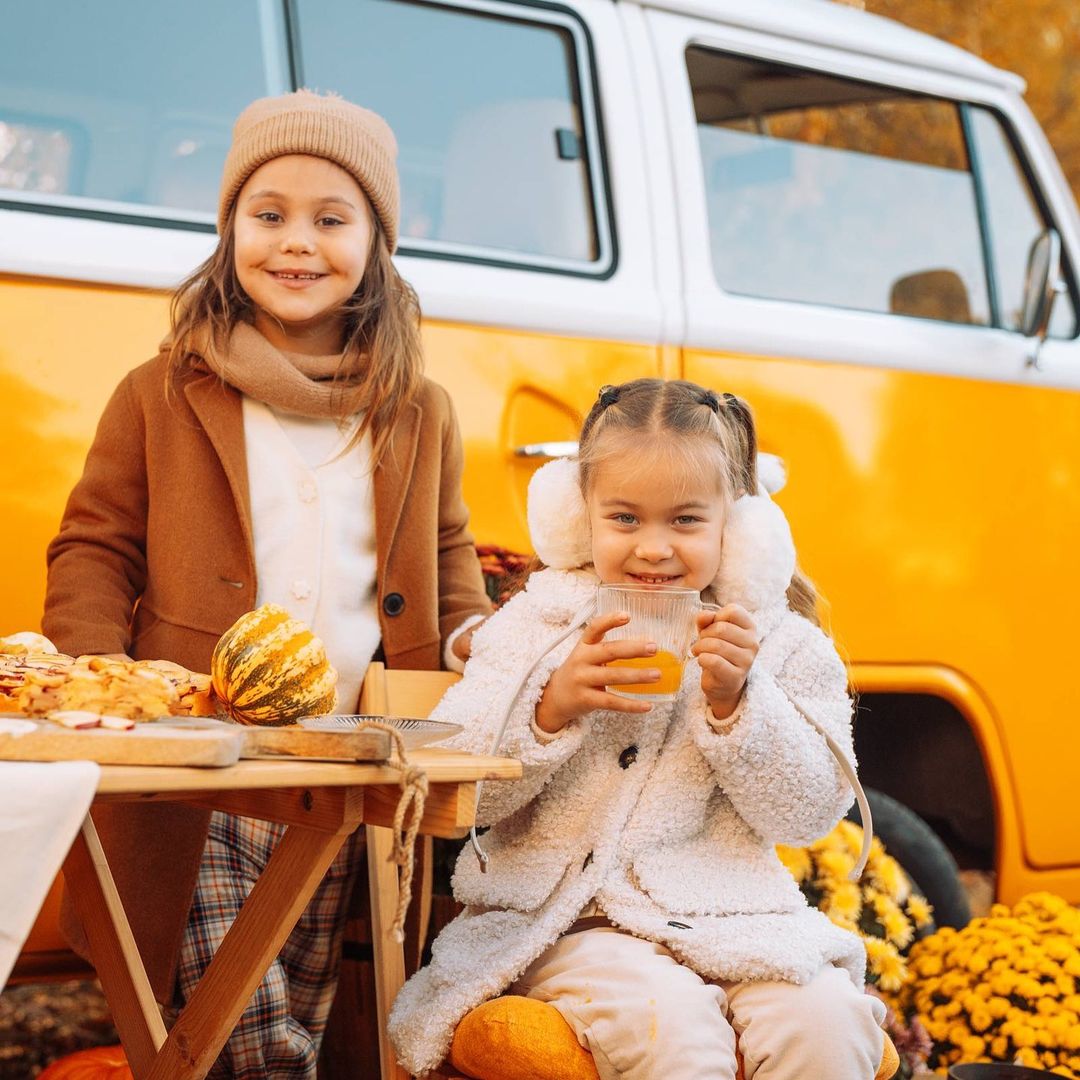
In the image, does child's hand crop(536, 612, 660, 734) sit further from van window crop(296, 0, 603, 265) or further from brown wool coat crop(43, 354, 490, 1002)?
van window crop(296, 0, 603, 265)

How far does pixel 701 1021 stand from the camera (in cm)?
201

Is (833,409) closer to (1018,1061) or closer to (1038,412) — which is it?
(1038,412)

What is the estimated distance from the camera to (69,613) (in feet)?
8.00

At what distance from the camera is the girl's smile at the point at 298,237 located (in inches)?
104

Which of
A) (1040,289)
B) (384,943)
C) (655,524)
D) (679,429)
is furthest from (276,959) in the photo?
(1040,289)

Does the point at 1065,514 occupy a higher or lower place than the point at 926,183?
lower

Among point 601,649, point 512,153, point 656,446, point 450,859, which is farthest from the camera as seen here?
point 512,153

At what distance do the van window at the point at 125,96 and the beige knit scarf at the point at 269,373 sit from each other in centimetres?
55

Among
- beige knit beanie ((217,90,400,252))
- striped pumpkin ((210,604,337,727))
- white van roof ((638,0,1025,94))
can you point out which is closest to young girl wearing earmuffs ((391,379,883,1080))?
striped pumpkin ((210,604,337,727))

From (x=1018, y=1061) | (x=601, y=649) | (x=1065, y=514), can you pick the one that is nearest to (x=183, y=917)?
(x=601, y=649)

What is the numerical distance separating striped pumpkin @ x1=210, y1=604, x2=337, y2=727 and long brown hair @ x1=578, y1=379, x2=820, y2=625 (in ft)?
2.03

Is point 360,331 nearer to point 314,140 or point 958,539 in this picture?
point 314,140

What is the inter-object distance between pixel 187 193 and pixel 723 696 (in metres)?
1.61

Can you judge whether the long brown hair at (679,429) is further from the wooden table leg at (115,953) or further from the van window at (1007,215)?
the van window at (1007,215)
